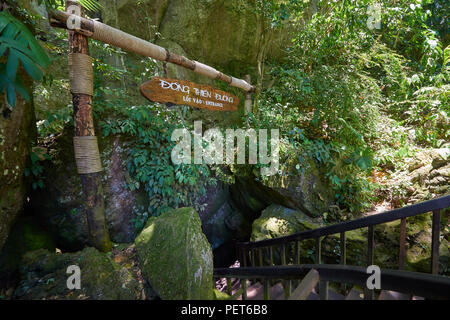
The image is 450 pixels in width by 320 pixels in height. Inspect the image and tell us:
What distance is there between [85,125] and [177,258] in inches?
63.7

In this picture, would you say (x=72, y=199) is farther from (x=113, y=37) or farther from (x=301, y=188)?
(x=301, y=188)

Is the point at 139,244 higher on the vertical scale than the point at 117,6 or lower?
lower

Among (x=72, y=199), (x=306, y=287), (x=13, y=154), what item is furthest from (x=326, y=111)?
(x=13, y=154)

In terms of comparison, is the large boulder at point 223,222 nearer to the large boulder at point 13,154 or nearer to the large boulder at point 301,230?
the large boulder at point 301,230

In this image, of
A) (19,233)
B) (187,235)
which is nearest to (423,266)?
(187,235)

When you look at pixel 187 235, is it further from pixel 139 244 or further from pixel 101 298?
pixel 101 298

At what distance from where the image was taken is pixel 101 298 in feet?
5.65

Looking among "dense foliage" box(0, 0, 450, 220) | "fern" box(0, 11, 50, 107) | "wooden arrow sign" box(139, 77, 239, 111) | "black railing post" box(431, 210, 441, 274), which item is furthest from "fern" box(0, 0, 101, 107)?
"black railing post" box(431, 210, 441, 274)

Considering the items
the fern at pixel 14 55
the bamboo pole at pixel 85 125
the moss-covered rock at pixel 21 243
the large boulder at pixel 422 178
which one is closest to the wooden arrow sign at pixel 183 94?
the bamboo pole at pixel 85 125

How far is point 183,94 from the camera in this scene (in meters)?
2.56

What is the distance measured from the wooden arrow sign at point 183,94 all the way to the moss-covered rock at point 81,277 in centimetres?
182

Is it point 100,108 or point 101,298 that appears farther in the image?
point 100,108

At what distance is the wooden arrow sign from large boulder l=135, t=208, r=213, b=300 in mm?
1350

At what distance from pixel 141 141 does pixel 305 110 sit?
13.0 ft
